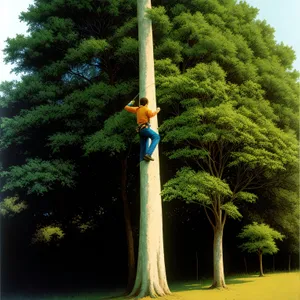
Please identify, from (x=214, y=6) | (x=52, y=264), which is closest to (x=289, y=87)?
(x=214, y=6)

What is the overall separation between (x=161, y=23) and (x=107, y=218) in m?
9.28

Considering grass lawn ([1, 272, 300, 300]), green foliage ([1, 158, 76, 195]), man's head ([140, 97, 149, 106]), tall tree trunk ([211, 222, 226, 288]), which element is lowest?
grass lawn ([1, 272, 300, 300])

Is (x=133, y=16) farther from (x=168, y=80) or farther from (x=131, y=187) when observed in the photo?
(x=131, y=187)

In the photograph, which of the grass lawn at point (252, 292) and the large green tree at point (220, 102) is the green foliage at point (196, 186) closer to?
the large green tree at point (220, 102)

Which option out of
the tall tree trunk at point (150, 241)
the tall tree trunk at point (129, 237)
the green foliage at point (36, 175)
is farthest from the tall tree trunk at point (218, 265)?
the green foliage at point (36, 175)

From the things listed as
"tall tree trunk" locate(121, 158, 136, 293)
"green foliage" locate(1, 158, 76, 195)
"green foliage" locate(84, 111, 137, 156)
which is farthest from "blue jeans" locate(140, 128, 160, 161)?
"tall tree trunk" locate(121, 158, 136, 293)

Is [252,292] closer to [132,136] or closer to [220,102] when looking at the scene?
[220,102]

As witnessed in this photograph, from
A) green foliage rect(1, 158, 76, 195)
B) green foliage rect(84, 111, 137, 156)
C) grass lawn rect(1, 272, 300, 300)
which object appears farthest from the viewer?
green foliage rect(84, 111, 137, 156)

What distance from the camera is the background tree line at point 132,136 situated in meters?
12.4

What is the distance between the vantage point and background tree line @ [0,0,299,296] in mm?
12352

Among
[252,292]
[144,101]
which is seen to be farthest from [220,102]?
[252,292]

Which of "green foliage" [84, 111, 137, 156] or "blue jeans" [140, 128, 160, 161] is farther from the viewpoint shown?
"green foliage" [84, 111, 137, 156]

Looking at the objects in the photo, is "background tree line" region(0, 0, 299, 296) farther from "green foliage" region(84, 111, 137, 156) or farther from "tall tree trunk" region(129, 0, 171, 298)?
"tall tree trunk" region(129, 0, 171, 298)

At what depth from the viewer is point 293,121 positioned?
14883mm
